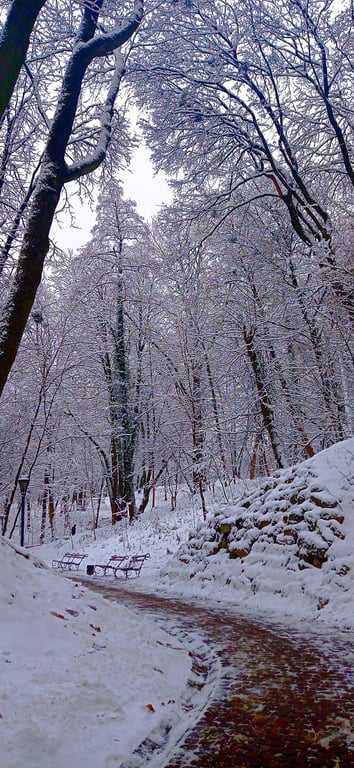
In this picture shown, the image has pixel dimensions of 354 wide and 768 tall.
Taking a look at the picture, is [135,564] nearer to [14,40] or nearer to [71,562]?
[71,562]

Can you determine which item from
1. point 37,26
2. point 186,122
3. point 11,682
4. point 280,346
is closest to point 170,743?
point 11,682

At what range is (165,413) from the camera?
76.2ft

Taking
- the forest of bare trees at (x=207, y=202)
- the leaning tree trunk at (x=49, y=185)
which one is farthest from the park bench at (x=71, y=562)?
the leaning tree trunk at (x=49, y=185)

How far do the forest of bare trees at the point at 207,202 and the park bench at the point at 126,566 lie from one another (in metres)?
3.48

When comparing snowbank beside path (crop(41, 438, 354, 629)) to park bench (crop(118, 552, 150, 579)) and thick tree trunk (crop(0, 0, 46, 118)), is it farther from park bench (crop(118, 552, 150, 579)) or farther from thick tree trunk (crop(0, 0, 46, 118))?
thick tree trunk (crop(0, 0, 46, 118))

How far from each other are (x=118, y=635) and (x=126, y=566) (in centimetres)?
1079

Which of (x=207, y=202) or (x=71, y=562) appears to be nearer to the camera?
(x=207, y=202)

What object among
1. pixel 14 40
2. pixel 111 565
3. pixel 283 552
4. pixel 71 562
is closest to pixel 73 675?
pixel 14 40

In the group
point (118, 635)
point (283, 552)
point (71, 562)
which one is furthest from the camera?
point (71, 562)

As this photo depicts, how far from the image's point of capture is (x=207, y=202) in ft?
41.5

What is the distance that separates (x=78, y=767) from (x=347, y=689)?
108 inches

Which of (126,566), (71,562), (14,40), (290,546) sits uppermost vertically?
(14,40)

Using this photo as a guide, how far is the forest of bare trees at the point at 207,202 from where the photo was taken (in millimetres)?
8141

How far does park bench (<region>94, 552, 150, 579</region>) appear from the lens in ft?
50.4
